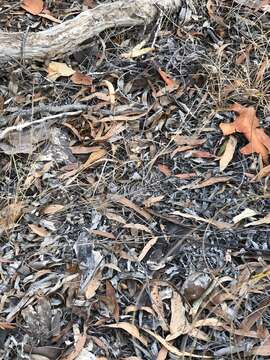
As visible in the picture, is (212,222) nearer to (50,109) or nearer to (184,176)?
(184,176)

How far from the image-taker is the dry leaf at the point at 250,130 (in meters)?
2.38

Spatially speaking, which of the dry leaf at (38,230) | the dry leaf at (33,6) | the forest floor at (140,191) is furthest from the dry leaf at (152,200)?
the dry leaf at (33,6)

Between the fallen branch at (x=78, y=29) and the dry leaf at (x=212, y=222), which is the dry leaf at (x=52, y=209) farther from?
the fallen branch at (x=78, y=29)

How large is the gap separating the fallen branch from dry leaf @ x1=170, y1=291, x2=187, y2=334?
46.7 inches

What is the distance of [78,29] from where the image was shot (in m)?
2.65

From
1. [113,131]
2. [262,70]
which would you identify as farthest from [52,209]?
[262,70]

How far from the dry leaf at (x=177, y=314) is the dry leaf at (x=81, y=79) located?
1022mm

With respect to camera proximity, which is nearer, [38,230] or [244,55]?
[38,230]

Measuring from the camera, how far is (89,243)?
2.20 metres

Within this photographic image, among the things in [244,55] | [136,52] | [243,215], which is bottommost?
[243,215]

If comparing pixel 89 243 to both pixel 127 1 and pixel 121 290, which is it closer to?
pixel 121 290

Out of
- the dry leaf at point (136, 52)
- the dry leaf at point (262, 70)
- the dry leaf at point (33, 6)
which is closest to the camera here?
the dry leaf at point (262, 70)

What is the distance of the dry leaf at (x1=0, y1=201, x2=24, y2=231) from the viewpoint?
2281 millimetres

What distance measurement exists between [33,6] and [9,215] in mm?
1084
